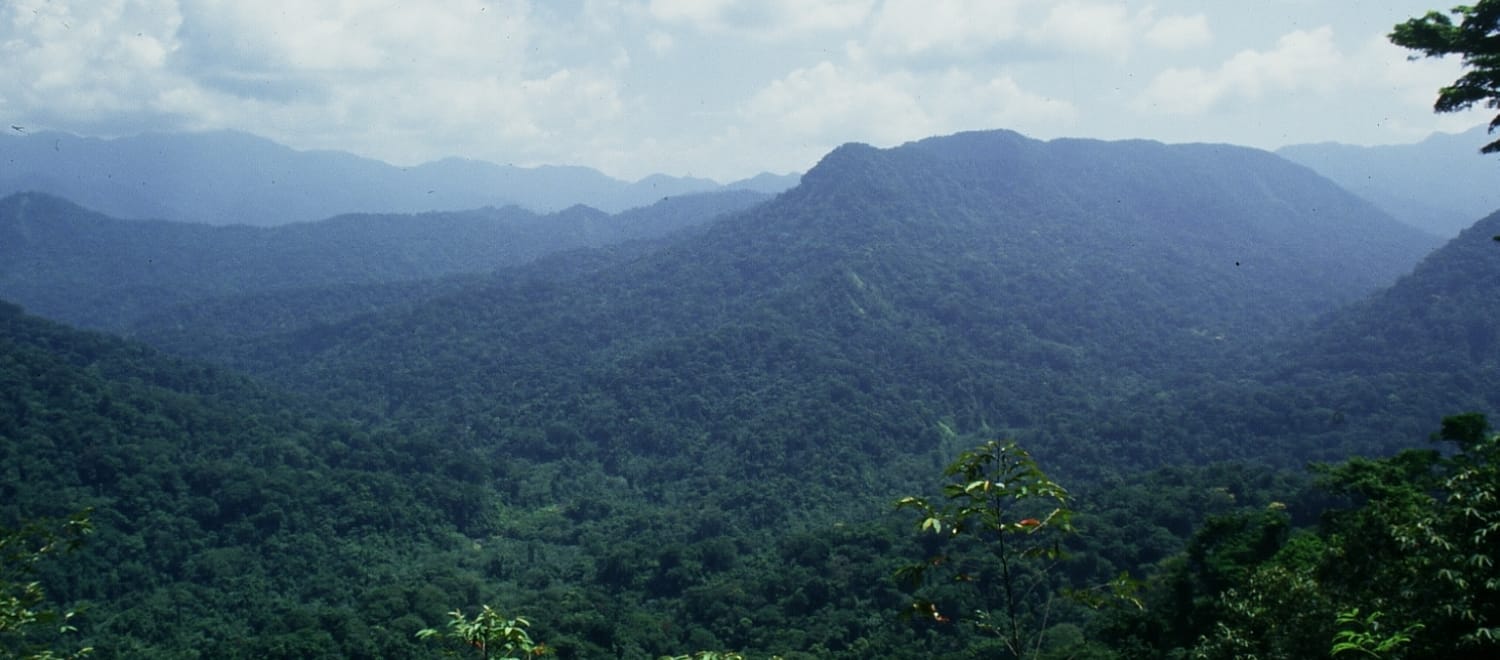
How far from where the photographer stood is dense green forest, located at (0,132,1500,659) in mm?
22406

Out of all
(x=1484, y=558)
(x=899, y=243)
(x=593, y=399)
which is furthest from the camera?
(x=899, y=243)

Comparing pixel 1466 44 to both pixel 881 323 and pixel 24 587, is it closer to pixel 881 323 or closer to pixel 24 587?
pixel 24 587

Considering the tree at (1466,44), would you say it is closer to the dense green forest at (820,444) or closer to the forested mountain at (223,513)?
the dense green forest at (820,444)

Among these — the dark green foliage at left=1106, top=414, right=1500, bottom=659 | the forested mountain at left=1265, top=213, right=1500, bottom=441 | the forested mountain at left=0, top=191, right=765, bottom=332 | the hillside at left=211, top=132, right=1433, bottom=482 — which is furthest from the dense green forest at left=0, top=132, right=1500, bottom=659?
the forested mountain at left=0, top=191, right=765, bottom=332

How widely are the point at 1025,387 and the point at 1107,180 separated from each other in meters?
89.8

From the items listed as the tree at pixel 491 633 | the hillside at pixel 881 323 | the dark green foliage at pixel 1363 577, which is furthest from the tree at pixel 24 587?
the hillside at pixel 881 323

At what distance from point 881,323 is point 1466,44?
80577mm

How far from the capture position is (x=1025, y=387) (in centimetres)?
8269

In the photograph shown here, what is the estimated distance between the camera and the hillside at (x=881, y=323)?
73.1m

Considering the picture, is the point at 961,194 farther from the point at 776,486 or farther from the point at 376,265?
the point at 376,265

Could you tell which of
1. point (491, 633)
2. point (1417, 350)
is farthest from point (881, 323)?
point (491, 633)

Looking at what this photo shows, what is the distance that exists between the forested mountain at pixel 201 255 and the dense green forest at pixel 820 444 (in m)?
10.2

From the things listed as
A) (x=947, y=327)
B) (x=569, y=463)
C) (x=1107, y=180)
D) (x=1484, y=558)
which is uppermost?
(x=1107, y=180)

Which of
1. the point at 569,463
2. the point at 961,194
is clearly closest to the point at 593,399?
the point at 569,463
